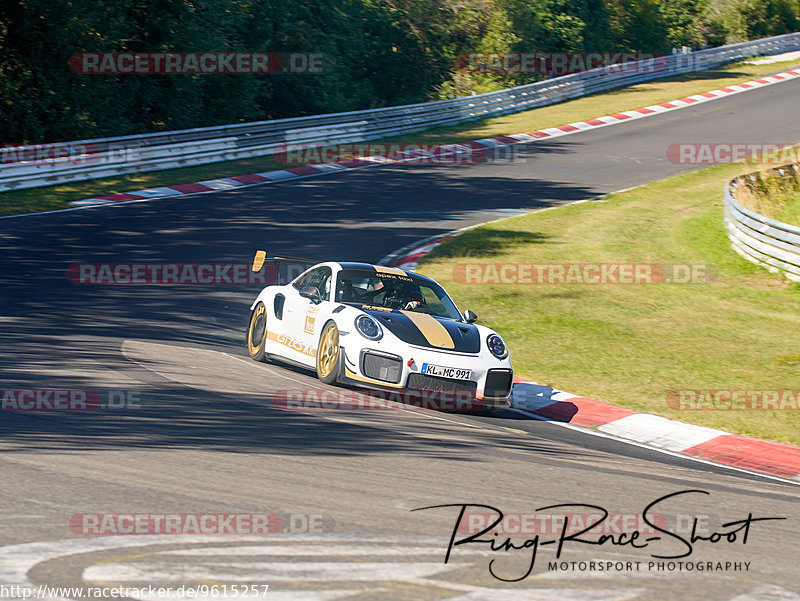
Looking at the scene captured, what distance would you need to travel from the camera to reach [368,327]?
9391mm

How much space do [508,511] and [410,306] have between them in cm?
503

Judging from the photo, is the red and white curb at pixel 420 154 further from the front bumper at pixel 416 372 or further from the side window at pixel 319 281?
the front bumper at pixel 416 372

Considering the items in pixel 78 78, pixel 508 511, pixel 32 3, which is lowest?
pixel 508 511

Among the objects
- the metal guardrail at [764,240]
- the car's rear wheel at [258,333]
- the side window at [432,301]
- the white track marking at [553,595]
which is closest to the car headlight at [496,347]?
the side window at [432,301]

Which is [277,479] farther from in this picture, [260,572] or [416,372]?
[416,372]

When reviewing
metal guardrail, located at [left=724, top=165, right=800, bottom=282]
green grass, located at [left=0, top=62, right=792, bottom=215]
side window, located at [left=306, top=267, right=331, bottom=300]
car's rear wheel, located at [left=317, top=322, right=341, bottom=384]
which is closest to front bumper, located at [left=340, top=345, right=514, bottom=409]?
car's rear wheel, located at [left=317, top=322, right=341, bottom=384]

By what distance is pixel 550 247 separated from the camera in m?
18.5

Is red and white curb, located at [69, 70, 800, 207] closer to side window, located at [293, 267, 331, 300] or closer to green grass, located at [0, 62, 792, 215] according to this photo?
green grass, located at [0, 62, 792, 215]

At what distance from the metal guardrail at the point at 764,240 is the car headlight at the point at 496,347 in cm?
865

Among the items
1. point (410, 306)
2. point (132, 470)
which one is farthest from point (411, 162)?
point (132, 470)

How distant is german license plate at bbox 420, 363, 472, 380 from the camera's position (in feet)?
29.7

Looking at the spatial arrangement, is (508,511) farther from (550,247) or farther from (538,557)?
(550,247)

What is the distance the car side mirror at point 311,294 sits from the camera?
10344 mm

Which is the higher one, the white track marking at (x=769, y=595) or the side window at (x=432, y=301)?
the side window at (x=432, y=301)
